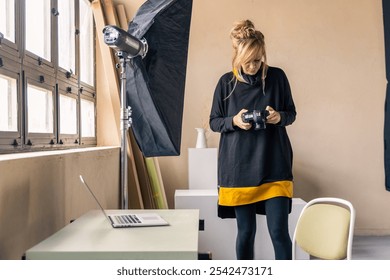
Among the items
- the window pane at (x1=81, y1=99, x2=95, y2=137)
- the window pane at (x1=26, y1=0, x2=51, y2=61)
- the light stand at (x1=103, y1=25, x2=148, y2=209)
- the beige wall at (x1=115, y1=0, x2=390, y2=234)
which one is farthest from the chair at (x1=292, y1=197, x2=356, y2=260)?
the beige wall at (x1=115, y1=0, x2=390, y2=234)

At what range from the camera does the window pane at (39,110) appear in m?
1.85

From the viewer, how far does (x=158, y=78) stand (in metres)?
1.40

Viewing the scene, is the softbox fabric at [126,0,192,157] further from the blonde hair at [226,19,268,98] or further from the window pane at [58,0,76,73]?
the window pane at [58,0,76,73]

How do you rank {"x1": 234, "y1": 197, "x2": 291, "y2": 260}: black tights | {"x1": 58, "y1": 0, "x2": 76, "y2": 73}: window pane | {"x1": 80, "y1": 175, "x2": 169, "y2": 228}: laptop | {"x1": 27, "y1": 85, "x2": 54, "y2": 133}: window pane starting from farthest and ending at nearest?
{"x1": 58, "y1": 0, "x2": 76, "y2": 73}: window pane → {"x1": 27, "y1": 85, "x2": 54, "y2": 133}: window pane → {"x1": 234, "y1": 197, "x2": 291, "y2": 260}: black tights → {"x1": 80, "y1": 175, "x2": 169, "y2": 228}: laptop

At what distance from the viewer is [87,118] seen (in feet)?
9.54

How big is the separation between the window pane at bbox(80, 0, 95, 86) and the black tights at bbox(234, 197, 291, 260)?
Answer: 61.1 inches

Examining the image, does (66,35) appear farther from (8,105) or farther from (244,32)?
(244,32)

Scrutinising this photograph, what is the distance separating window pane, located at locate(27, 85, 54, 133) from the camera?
1848 mm

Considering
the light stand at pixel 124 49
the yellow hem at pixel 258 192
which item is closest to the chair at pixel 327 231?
the yellow hem at pixel 258 192

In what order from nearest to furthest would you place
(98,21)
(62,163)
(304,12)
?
1. (62,163)
2. (98,21)
3. (304,12)

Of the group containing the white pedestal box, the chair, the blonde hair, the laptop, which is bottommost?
the white pedestal box

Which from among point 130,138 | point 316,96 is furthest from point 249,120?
point 316,96

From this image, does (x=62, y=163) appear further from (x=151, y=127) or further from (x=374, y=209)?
(x=374, y=209)

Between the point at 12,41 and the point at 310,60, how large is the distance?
230 centimetres
